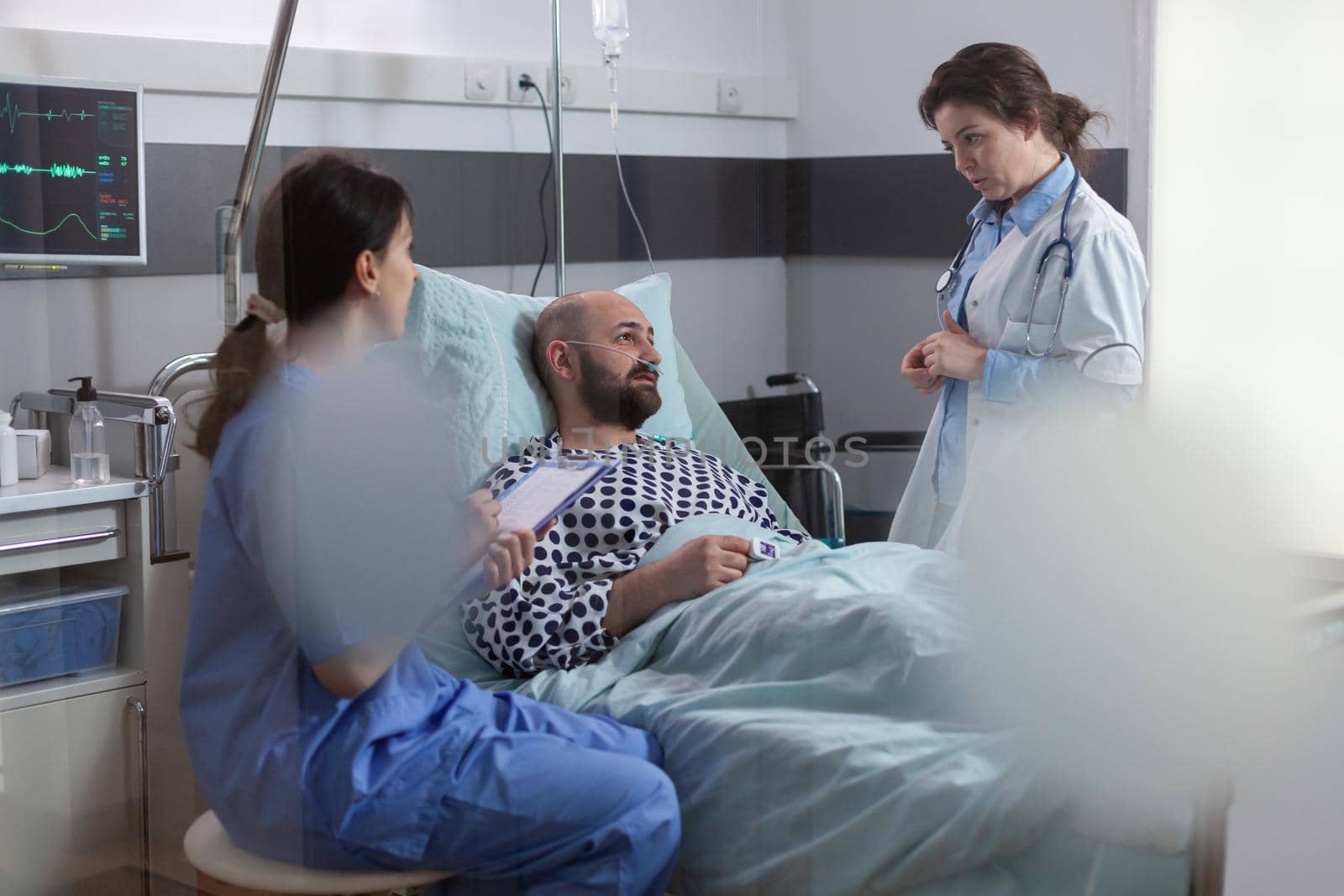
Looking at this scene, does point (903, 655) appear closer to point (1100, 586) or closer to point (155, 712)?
point (1100, 586)

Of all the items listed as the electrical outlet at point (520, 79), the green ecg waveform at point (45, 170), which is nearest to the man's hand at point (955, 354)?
the electrical outlet at point (520, 79)

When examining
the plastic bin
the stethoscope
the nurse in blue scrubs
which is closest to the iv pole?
the nurse in blue scrubs

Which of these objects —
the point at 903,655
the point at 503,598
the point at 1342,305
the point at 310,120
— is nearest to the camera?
the point at 1342,305

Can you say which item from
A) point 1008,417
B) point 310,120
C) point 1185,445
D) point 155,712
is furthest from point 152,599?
point 1185,445

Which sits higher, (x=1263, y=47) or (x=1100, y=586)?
(x=1263, y=47)

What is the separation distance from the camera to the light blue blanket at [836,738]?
1.02m

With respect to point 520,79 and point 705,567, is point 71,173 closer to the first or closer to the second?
point 520,79

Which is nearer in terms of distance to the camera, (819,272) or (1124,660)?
(1124,660)

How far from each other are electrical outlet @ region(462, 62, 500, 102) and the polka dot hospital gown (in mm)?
375

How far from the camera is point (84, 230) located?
4.70 feet

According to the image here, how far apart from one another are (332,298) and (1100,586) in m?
0.80

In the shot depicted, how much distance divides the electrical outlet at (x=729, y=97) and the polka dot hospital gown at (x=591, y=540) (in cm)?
32

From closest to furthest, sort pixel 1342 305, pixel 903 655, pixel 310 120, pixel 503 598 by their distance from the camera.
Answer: pixel 1342 305
pixel 903 655
pixel 503 598
pixel 310 120

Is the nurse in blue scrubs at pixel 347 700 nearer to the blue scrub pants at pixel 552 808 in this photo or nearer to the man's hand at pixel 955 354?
the blue scrub pants at pixel 552 808
